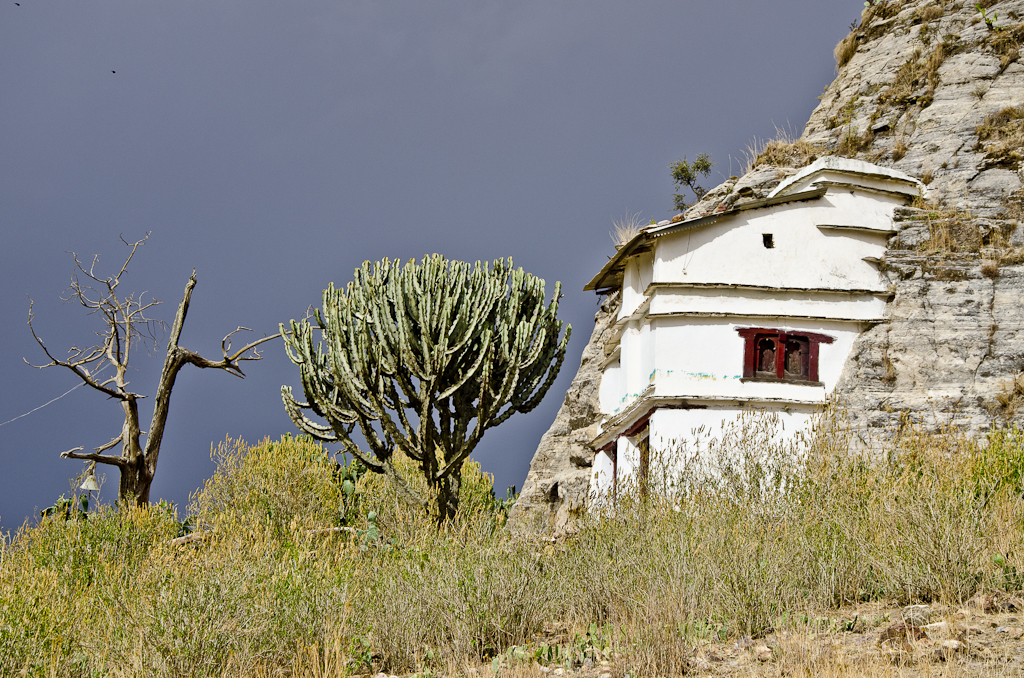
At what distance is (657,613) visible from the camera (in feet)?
23.9

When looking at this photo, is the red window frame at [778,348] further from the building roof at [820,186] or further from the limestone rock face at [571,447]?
the limestone rock face at [571,447]

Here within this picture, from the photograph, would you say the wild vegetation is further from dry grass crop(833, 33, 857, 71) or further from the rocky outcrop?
dry grass crop(833, 33, 857, 71)

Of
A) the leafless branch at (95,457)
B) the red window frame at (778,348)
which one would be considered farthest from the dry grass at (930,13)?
the leafless branch at (95,457)

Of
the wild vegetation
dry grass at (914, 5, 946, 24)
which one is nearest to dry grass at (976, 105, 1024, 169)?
dry grass at (914, 5, 946, 24)

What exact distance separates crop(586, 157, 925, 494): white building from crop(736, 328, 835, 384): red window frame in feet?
0.06

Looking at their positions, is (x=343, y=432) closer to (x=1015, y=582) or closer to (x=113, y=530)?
(x=113, y=530)

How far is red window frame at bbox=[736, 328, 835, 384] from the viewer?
1555cm

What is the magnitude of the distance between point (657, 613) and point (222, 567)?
4051mm

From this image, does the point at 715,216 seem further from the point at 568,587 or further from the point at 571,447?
the point at 568,587

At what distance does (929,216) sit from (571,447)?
354 inches

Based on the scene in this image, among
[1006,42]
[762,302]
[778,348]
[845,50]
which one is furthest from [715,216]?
[845,50]

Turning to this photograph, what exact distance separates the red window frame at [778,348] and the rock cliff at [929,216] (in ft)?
1.89

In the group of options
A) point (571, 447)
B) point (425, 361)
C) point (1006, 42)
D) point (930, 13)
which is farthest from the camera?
point (930, 13)

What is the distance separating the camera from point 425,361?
15.3 metres
